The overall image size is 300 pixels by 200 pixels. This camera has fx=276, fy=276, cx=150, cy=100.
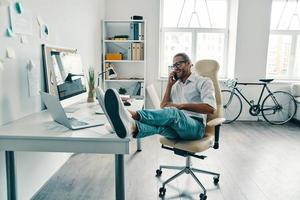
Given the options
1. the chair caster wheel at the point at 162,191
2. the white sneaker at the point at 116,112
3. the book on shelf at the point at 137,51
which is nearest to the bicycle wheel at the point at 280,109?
the book on shelf at the point at 137,51

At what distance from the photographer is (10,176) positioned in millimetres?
1691

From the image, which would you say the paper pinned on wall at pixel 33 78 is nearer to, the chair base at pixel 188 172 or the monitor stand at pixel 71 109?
the monitor stand at pixel 71 109

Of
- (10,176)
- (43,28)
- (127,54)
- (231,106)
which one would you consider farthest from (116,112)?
(231,106)

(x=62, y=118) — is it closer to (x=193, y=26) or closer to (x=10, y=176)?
(x=10, y=176)

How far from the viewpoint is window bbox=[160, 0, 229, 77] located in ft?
17.0

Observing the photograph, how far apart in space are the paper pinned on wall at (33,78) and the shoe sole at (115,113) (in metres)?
0.92

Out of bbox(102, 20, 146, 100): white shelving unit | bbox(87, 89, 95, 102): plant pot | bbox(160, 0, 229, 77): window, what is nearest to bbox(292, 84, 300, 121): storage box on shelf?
bbox(160, 0, 229, 77): window

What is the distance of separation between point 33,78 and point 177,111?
3.74 feet

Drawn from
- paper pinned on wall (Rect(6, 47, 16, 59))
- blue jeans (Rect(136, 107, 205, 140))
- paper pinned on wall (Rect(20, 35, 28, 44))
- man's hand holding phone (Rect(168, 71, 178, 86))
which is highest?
paper pinned on wall (Rect(20, 35, 28, 44))

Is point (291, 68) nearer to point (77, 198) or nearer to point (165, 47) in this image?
point (165, 47)

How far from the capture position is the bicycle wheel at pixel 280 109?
198 inches

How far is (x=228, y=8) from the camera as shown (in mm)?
5168

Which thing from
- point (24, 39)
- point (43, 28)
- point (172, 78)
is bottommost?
point (172, 78)

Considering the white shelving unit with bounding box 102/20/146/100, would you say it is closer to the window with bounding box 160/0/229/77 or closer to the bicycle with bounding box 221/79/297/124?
the window with bounding box 160/0/229/77
